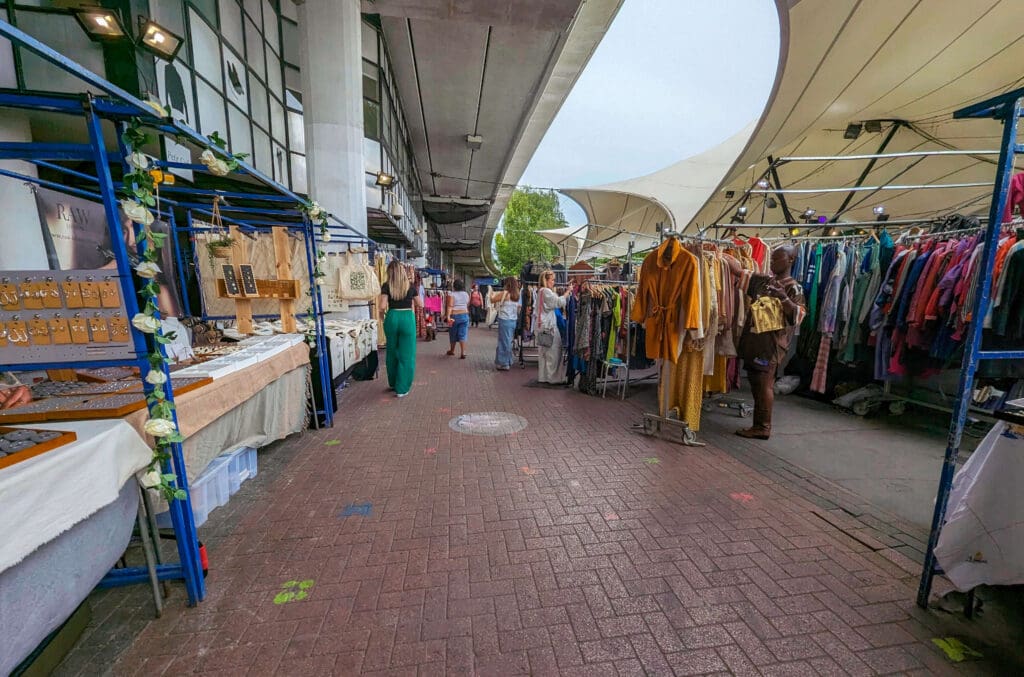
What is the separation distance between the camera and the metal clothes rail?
1.97 metres

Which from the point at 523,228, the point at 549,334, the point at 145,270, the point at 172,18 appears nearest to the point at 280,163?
the point at 172,18

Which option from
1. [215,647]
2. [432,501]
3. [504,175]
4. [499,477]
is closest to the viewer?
[215,647]

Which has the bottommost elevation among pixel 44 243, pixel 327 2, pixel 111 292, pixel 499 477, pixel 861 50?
pixel 499 477

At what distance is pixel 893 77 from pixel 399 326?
10827 millimetres

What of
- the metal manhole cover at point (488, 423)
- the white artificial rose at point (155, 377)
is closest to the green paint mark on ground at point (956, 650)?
the metal manhole cover at point (488, 423)

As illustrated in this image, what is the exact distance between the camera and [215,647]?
6.55ft

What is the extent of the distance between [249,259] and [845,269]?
8.06 m

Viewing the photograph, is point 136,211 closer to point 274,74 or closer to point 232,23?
point 232,23

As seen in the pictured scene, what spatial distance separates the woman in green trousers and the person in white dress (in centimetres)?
234

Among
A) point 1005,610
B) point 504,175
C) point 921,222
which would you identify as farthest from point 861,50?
point 504,175

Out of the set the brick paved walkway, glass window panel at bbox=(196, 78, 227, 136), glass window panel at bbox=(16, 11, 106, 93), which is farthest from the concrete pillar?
the brick paved walkway

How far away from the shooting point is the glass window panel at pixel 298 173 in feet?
31.0

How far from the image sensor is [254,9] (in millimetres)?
7867

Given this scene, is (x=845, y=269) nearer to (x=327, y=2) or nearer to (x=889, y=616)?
(x=889, y=616)
